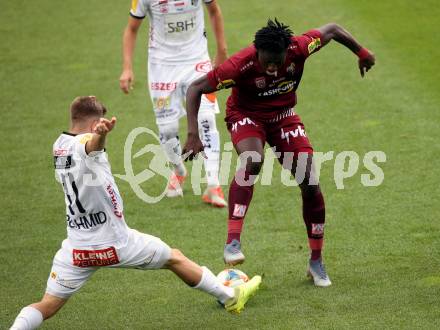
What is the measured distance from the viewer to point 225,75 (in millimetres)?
7914

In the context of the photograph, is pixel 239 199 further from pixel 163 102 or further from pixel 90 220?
pixel 163 102

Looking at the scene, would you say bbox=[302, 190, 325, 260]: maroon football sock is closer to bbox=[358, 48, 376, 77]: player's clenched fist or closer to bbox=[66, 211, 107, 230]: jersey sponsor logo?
bbox=[358, 48, 376, 77]: player's clenched fist

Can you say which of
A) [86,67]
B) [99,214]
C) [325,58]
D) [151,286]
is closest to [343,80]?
[325,58]

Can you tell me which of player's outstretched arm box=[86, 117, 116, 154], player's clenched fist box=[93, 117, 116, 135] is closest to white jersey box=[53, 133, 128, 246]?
player's outstretched arm box=[86, 117, 116, 154]

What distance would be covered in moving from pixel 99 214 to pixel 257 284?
1618 mm

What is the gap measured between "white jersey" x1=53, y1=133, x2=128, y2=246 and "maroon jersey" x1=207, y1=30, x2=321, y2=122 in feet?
4.67

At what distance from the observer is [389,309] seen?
7.56 m

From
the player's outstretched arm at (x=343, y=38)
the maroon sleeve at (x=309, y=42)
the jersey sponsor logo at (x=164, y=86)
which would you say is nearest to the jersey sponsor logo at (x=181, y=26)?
the jersey sponsor logo at (x=164, y=86)

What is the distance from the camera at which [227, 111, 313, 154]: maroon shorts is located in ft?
26.9

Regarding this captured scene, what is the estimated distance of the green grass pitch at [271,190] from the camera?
7902mm

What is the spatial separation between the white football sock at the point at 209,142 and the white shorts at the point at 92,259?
11.0ft

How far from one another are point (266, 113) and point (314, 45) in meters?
0.69

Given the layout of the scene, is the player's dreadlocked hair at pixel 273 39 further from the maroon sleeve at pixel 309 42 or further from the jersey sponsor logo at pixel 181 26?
the jersey sponsor logo at pixel 181 26

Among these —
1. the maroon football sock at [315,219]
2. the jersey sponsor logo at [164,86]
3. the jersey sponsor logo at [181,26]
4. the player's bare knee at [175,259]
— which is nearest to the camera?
the player's bare knee at [175,259]
